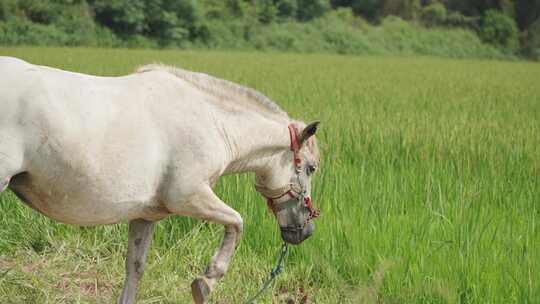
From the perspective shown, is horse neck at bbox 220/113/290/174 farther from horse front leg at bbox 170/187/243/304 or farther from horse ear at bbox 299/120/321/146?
horse front leg at bbox 170/187/243/304

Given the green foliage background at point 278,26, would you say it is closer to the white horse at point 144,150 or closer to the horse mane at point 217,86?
the horse mane at point 217,86

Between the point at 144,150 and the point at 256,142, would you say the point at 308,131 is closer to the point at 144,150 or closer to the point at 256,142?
the point at 256,142

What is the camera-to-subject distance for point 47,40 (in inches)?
1023

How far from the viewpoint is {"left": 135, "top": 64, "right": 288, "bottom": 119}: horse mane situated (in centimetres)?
326

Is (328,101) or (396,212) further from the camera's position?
(328,101)

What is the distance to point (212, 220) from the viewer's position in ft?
10.2

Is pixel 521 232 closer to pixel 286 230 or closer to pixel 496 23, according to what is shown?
pixel 286 230

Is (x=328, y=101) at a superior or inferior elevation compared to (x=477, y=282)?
inferior

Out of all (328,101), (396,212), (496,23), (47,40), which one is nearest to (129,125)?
(396,212)

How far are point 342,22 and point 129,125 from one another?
36.9 meters

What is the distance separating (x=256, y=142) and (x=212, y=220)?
1.57ft

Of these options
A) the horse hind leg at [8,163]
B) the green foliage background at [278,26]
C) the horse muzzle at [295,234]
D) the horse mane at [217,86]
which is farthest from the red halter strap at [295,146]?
the green foliage background at [278,26]

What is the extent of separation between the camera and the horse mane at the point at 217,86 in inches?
128

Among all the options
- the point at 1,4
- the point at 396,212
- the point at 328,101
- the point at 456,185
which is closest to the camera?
the point at 396,212
